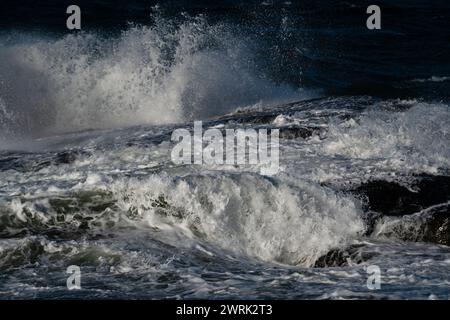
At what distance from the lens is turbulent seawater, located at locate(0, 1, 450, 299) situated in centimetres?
800

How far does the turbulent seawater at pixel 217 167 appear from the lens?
26.2 feet

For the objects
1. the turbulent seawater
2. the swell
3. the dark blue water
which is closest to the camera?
the turbulent seawater

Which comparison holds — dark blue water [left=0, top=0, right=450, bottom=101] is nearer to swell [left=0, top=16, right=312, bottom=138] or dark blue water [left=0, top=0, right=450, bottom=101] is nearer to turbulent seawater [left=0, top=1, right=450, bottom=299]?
turbulent seawater [left=0, top=1, right=450, bottom=299]

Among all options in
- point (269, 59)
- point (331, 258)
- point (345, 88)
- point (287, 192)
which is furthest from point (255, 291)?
point (269, 59)

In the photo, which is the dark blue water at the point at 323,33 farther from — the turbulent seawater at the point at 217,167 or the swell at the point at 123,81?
the swell at the point at 123,81

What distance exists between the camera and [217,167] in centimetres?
1130

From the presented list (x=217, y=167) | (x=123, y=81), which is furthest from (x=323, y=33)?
(x=217, y=167)

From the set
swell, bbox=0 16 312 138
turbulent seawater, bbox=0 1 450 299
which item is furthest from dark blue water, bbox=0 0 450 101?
swell, bbox=0 16 312 138

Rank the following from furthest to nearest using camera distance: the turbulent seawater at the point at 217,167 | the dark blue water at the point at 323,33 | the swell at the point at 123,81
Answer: the dark blue water at the point at 323,33 < the swell at the point at 123,81 < the turbulent seawater at the point at 217,167

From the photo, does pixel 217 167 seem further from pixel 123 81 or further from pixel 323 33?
pixel 323 33

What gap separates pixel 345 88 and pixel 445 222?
1040cm

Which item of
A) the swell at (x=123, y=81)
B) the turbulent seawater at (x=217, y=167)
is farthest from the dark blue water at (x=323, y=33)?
the swell at (x=123, y=81)

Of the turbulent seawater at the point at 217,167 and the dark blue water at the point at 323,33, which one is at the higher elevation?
the dark blue water at the point at 323,33

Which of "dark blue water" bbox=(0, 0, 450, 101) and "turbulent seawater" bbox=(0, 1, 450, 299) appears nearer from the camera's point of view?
"turbulent seawater" bbox=(0, 1, 450, 299)
